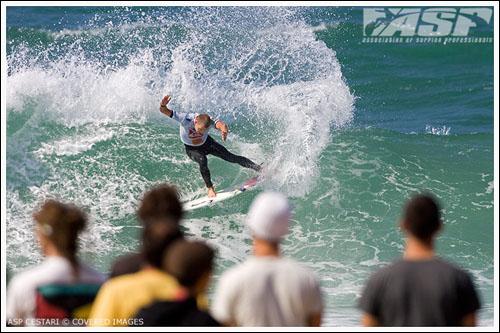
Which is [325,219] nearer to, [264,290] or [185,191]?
[185,191]

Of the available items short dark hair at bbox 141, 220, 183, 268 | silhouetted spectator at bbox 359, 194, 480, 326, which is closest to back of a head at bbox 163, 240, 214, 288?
short dark hair at bbox 141, 220, 183, 268

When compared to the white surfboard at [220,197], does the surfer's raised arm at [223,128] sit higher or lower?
higher

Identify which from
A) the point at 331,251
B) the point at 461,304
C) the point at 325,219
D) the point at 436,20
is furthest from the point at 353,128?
the point at 461,304

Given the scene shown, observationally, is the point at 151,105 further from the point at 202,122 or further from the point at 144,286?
the point at 144,286

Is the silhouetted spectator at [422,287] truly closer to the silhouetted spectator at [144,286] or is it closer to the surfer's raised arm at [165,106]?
the silhouetted spectator at [144,286]

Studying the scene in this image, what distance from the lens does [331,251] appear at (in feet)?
39.5

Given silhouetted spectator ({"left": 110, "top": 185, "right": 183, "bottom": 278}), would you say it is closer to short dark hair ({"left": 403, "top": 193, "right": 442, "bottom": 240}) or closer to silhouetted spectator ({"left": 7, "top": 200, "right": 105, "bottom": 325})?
silhouetted spectator ({"left": 7, "top": 200, "right": 105, "bottom": 325})

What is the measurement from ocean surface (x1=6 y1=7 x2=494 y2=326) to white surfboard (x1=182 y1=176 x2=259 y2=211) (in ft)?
0.78

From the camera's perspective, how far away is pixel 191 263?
156 inches

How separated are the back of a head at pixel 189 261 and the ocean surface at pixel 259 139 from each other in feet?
16.0

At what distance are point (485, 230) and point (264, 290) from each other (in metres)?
9.45

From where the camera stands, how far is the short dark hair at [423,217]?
4.28 m
